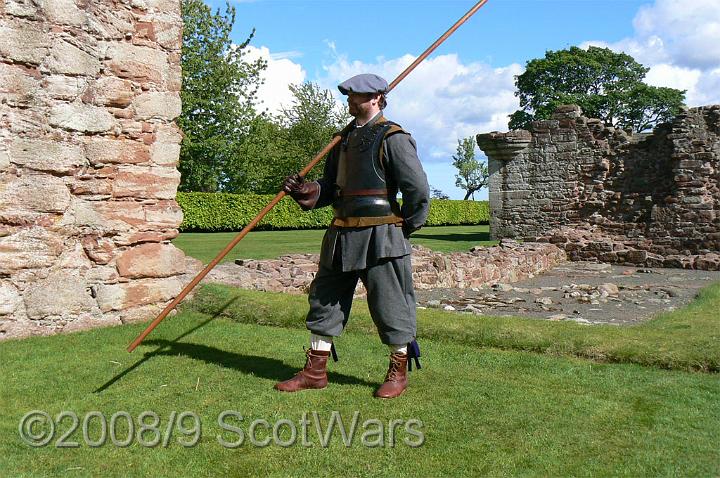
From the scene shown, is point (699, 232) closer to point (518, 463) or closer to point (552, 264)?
point (552, 264)

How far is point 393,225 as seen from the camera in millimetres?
4328

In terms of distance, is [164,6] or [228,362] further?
[164,6]

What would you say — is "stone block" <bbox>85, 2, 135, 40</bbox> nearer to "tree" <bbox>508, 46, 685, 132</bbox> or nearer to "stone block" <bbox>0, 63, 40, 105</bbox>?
"stone block" <bbox>0, 63, 40, 105</bbox>

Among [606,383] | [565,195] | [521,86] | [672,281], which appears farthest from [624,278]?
[521,86]

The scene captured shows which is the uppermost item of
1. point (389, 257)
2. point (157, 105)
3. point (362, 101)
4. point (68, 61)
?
point (68, 61)

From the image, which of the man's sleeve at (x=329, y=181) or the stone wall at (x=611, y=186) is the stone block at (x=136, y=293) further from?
the stone wall at (x=611, y=186)

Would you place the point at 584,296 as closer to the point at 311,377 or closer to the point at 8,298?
the point at 311,377

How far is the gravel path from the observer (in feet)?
31.9

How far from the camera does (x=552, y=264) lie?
1811 centimetres

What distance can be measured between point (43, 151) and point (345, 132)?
9.28ft

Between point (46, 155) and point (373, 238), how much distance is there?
3.23 metres

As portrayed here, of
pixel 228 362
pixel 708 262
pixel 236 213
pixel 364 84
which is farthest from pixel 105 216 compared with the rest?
pixel 236 213

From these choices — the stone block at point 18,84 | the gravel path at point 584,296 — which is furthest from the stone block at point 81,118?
the gravel path at point 584,296

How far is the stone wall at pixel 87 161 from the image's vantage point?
5.59 m
